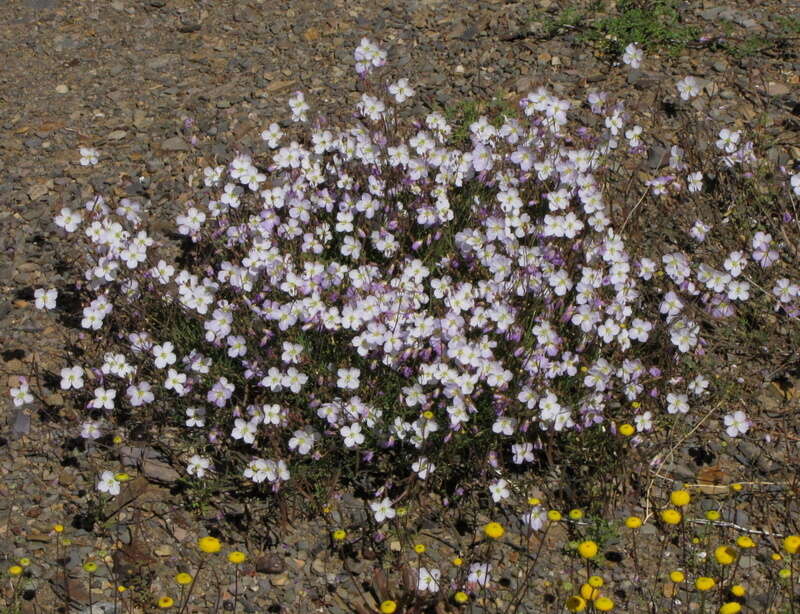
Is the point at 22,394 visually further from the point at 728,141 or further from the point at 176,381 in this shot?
the point at 728,141

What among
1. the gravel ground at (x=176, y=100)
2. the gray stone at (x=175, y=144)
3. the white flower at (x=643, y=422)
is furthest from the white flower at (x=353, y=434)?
the gray stone at (x=175, y=144)

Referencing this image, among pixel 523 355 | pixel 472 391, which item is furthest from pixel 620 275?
pixel 472 391

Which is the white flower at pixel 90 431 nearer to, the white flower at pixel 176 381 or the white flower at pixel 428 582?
the white flower at pixel 176 381

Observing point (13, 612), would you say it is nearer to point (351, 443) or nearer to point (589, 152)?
point (351, 443)

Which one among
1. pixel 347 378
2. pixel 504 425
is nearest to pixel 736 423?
pixel 504 425

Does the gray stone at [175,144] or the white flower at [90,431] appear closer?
the white flower at [90,431]
